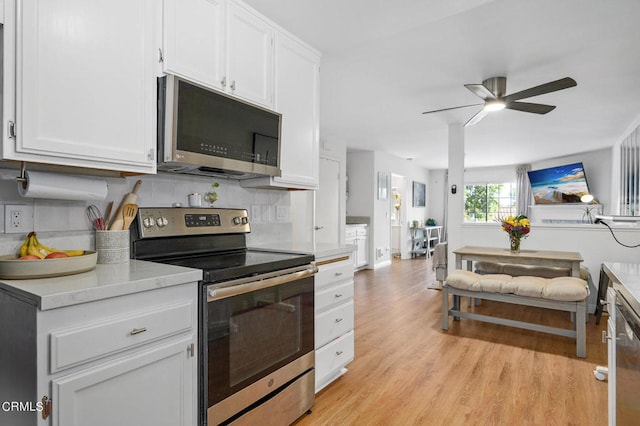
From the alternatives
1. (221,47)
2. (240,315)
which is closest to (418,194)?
(221,47)

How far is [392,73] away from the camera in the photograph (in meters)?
3.35

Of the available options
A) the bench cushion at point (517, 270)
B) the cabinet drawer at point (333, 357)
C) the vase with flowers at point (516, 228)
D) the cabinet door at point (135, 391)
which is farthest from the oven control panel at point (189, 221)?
the bench cushion at point (517, 270)

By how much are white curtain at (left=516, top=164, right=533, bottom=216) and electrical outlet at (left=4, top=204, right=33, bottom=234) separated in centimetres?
970

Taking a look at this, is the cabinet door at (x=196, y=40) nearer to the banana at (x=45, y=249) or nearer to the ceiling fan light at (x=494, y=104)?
the banana at (x=45, y=249)

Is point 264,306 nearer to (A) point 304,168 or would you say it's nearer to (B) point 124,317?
(B) point 124,317

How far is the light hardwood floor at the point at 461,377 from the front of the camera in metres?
2.04

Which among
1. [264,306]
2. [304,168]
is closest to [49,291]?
[264,306]

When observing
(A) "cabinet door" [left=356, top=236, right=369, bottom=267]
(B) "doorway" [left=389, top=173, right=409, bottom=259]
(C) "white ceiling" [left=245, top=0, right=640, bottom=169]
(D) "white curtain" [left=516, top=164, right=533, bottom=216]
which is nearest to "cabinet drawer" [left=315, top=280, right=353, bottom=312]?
(C) "white ceiling" [left=245, top=0, right=640, bottom=169]

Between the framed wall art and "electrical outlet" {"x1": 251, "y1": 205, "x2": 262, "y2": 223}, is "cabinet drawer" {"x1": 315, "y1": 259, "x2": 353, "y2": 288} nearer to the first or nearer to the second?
"electrical outlet" {"x1": 251, "y1": 205, "x2": 262, "y2": 223}

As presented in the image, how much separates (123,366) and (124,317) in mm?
164

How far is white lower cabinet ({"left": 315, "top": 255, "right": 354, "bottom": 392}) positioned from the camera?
2193mm

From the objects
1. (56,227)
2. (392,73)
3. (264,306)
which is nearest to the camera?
(56,227)

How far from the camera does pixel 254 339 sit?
168 centimetres

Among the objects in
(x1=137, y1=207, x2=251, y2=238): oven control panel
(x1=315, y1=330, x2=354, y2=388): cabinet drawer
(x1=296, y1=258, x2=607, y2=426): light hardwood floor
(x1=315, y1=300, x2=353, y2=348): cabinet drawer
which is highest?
(x1=137, y1=207, x2=251, y2=238): oven control panel
